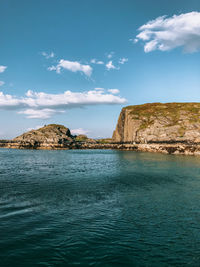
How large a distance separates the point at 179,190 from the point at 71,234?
2177 centimetres

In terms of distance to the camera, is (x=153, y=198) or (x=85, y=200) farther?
(x=153, y=198)

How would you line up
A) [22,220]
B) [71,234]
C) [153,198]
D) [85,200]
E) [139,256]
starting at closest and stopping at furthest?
[139,256], [71,234], [22,220], [85,200], [153,198]

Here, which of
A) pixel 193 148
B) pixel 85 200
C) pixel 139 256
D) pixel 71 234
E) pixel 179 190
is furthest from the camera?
pixel 193 148

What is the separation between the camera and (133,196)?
2764 cm

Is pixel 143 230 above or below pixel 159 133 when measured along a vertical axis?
below

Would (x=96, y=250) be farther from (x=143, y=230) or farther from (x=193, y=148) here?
(x=193, y=148)

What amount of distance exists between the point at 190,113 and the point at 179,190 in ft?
593

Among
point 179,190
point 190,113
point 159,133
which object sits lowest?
point 179,190

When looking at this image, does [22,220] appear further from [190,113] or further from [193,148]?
[190,113]

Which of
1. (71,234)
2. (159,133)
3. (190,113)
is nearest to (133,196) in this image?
(71,234)

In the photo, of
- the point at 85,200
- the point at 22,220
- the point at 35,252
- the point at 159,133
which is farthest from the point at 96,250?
the point at 159,133

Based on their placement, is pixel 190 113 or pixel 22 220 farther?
pixel 190 113

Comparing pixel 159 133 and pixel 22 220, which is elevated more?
pixel 159 133

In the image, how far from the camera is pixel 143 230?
16516 mm
